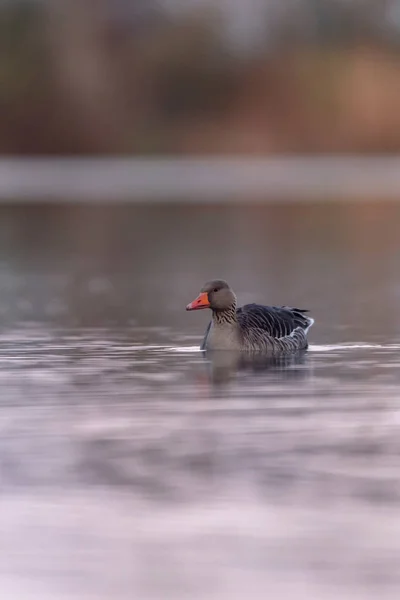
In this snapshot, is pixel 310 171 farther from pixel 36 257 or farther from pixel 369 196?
pixel 36 257

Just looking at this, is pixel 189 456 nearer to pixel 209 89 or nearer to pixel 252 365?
pixel 252 365

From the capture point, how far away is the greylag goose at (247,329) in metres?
9.12

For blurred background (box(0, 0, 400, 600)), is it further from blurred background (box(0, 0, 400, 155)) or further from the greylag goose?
blurred background (box(0, 0, 400, 155))

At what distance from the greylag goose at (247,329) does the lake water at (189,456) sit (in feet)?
0.54

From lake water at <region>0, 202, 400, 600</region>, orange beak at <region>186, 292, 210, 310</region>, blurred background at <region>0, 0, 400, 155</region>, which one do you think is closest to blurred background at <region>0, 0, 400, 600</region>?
lake water at <region>0, 202, 400, 600</region>

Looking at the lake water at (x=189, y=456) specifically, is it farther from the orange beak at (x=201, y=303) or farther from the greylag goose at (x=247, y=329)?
the orange beak at (x=201, y=303)

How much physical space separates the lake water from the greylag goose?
6.5 inches

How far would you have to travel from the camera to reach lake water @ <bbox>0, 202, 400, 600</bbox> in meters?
4.58

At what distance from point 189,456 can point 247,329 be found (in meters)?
3.38

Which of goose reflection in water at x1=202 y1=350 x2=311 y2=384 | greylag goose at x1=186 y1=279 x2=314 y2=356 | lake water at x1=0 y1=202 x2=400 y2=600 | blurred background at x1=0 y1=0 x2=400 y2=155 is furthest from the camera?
blurred background at x1=0 y1=0 x2=400 y2=155

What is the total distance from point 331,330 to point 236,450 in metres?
4.37

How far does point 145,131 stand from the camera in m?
50.0

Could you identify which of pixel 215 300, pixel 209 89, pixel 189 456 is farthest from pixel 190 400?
pixel 209 89

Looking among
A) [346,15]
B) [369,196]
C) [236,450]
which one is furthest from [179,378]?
[346,15]
